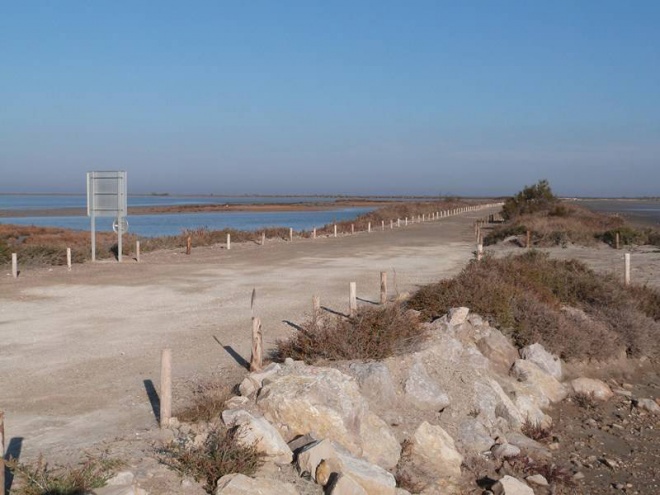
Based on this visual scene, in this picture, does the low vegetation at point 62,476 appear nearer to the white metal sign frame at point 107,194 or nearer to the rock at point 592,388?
the rock at point 592,388

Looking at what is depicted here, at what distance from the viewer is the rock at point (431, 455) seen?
28.9 ft

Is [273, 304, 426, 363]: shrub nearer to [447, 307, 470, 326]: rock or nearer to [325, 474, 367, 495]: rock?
[447, 307, 470, 326]: rock

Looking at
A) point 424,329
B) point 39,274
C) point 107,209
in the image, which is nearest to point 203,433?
point 424,329

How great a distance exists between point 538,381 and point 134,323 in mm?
7789

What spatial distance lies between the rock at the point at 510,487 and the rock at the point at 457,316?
4.90 meters

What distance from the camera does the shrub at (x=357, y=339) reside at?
10.5 m

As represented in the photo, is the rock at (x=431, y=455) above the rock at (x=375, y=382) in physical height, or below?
below

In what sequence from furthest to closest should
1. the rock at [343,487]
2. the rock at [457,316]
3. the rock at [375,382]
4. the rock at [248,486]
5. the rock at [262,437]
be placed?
the rock at [457,316] < the rock at [375,382] < the rock at [262,437] < the rock at [343,487] < the rock at [248,486]

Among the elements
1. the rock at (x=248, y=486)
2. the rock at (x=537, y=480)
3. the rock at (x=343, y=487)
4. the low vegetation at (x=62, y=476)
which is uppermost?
the low vegetation at (x=62, y=476)

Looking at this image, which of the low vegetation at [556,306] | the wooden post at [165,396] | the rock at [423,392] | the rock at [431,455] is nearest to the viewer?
the wooden post at [165,396]

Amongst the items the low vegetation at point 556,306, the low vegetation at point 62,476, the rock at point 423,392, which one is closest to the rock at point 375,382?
the rock at point 423,392

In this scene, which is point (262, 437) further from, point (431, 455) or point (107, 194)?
point (107, 194)

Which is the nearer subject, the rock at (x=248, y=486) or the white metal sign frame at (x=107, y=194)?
the rock at (x=248, y=486)

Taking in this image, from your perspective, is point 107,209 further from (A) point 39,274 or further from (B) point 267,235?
(B) point 267,235
